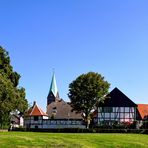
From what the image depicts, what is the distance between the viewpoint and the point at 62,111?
110 meters

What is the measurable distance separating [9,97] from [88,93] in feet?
155

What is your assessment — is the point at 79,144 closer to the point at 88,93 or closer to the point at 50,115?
the point at 88,93

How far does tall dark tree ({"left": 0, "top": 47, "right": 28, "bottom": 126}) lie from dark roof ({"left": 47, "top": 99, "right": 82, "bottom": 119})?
53298 millimetres

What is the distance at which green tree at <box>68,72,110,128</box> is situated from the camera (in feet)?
295

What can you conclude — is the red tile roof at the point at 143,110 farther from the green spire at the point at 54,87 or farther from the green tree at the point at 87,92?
the green spire at the point at 54,87

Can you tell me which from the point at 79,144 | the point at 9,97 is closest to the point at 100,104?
the point at 9,97

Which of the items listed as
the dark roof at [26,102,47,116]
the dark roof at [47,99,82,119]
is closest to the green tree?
the dark roof at [47,99,82,119]

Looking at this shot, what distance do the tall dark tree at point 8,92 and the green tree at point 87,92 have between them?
35.8 m

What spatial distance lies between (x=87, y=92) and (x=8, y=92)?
1882 inches

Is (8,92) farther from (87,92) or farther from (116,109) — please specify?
(116,109)

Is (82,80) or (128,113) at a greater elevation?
(82,80)

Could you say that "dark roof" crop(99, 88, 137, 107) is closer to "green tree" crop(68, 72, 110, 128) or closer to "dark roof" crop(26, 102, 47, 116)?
"green tree" crop(68, 72, 110, 128)

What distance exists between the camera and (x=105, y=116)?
9488cm

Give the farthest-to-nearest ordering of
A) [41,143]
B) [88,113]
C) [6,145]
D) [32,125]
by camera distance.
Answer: [32,125] → [88,113] → [41,143] → [6,145]
